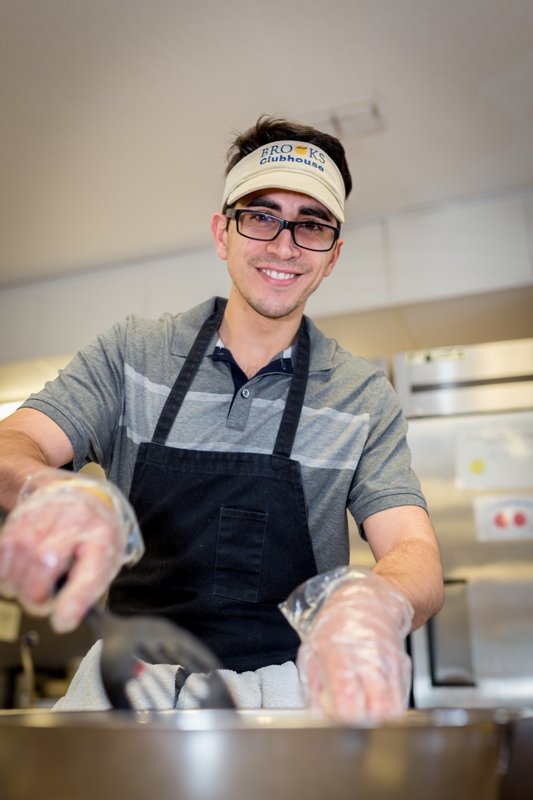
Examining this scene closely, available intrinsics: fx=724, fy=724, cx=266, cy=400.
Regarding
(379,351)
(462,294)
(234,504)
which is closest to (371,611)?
(234,504)

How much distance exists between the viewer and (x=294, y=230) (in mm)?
1130

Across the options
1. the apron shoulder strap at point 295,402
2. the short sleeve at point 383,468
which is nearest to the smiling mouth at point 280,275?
the apron shoulder strap at point 295,402

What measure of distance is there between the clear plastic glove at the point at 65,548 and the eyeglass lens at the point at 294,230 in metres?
0.68

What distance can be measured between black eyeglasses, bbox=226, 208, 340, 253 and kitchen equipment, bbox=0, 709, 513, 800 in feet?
2.80

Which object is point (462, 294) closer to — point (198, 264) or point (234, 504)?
point (198, 264)

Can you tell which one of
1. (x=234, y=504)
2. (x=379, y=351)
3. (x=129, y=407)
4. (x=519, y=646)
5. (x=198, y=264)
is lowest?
(x=519, y=646)

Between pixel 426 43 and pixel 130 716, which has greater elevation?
pixel 426 43

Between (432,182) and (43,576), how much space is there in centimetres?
191

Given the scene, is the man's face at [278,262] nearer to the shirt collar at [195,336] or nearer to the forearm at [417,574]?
the shirt collar at [195,336]

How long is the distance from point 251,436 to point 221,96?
3.67 ft

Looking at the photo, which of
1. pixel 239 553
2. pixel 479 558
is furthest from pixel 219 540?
pixel 479 558

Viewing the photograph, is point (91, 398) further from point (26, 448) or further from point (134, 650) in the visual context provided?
point (134, 650)

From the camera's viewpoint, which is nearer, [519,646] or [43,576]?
[43,576]

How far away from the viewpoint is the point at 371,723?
14.4 inches
